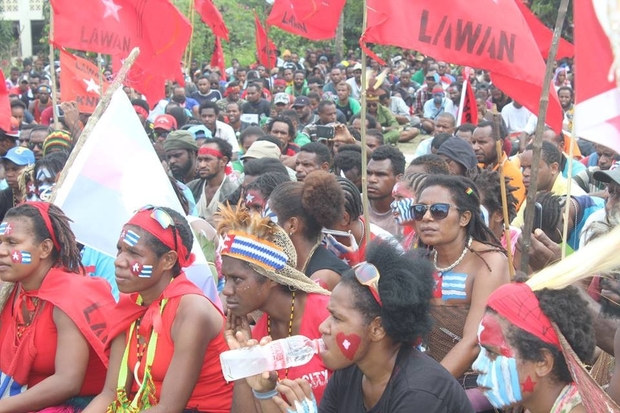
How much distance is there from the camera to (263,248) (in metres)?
4.36

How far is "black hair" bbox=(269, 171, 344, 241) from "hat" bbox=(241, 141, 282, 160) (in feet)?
11.3

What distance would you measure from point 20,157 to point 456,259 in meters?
4.67

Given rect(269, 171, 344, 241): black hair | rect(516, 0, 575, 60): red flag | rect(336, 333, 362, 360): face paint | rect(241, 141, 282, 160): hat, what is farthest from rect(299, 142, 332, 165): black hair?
rect(336, 333, 362, 360): face paint

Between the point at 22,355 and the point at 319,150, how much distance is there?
388 cm

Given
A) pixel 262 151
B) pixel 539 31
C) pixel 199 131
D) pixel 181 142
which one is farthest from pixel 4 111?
pixel 539 31

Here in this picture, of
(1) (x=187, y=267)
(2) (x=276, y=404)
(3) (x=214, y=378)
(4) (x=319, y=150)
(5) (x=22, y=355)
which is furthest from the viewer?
(4) (x=319, y=150)

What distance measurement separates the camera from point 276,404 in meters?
3.79

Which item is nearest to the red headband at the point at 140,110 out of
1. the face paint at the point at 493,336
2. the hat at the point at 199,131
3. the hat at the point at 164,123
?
the hat at the point at 164,123

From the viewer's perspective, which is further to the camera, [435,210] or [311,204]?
[311,204]

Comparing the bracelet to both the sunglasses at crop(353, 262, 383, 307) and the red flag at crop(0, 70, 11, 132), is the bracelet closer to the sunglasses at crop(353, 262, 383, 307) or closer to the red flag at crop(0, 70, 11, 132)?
the sunglasses at crop(353, 262, 383, 307)

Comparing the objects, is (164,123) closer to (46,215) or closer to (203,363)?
(46,215)

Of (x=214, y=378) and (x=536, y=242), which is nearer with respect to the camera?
(x=214, y=378)

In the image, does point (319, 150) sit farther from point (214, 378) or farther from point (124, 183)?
point (214, 378)

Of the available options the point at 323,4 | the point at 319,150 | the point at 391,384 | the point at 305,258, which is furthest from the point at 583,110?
the point at 323,4
